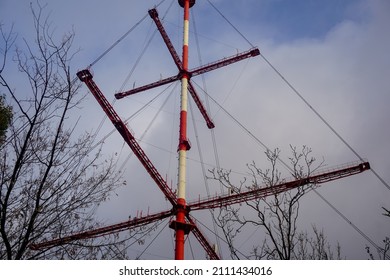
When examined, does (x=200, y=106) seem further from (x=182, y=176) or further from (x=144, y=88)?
(x=182, y=176)

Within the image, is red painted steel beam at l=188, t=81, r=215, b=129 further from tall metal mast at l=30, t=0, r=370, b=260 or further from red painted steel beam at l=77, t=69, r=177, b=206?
red painted steel beam at l=77, t=69, r=177, b=206

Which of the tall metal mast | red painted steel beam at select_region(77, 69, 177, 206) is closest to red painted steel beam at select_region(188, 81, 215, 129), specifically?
the tall metal mast

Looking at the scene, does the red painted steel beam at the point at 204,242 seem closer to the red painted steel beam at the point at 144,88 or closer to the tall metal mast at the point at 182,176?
the tall metal mast at the point at 182,176

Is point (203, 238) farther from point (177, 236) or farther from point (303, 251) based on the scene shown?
point (303, 251)

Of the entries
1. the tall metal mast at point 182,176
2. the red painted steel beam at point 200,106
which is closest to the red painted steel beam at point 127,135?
the tall metal mast at point 182,176

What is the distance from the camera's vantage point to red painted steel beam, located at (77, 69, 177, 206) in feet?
70.2

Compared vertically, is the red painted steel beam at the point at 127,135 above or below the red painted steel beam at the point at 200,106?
below

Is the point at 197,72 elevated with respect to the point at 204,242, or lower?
elevated

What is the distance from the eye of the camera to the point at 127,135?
21.5 metres

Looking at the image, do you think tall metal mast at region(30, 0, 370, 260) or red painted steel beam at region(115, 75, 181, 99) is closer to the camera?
tall metal mast at region(30, 0, 370, 260)

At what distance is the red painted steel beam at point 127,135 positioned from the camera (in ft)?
70.2

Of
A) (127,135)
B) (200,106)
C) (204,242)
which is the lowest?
(204,242)

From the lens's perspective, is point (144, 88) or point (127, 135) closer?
point (127, 135)


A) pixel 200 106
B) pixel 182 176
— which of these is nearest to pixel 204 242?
pixel 182 176
